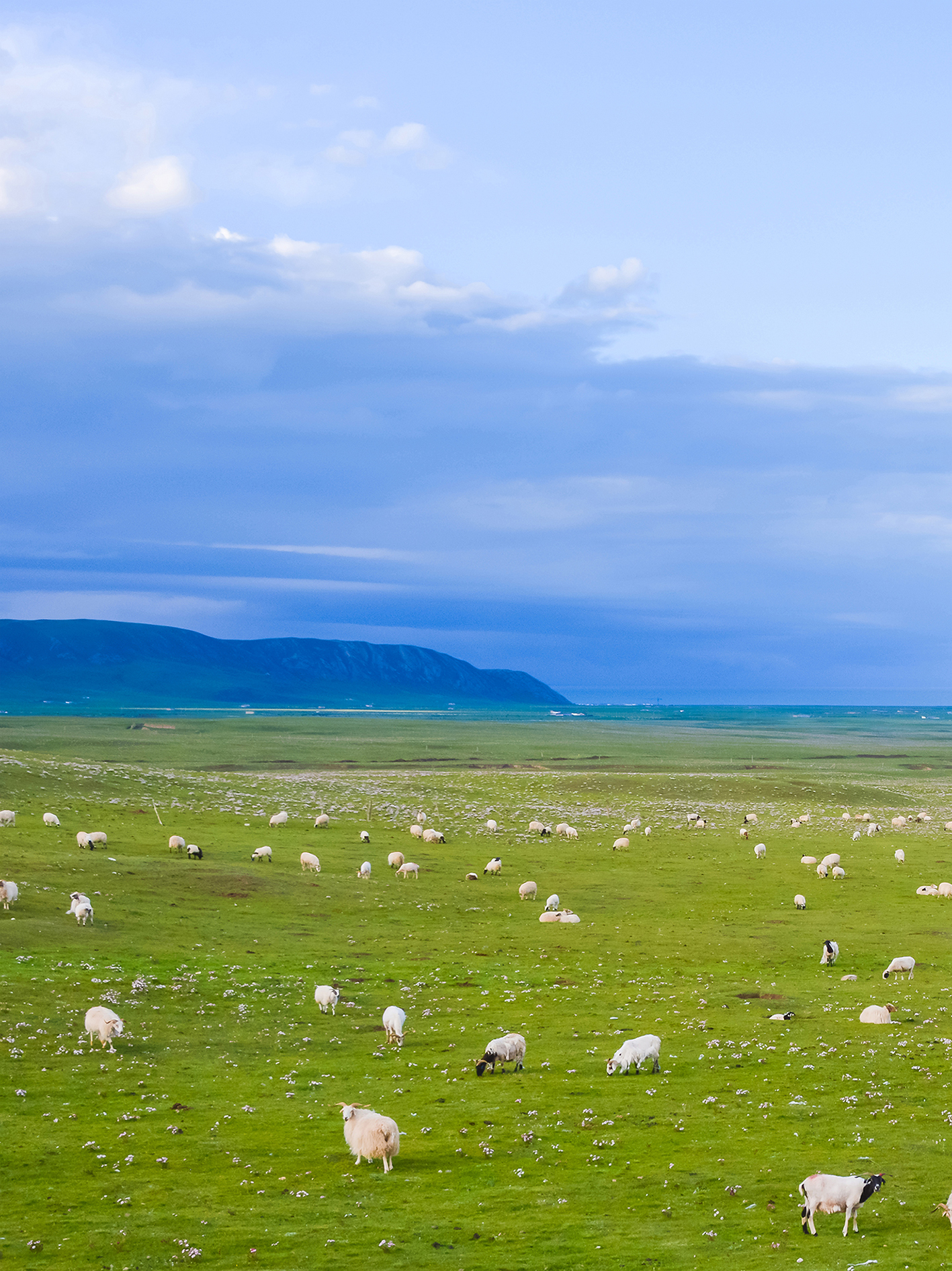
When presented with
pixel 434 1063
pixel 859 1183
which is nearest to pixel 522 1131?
pixel 434 1063

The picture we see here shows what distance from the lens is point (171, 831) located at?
63.5 metres

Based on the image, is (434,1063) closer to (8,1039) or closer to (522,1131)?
(522,1131)

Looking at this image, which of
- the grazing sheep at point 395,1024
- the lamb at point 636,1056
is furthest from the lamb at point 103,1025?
the lamb at point 636,1056

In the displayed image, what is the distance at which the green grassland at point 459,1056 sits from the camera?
16.5 metres

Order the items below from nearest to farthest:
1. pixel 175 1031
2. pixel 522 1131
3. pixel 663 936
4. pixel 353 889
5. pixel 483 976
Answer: pixel 522 1131 < pixel 175 1031 < pixel 483 976 < pixel 663 936 < pixel 353 889

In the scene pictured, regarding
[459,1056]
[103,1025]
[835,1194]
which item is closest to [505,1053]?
[459,1056]

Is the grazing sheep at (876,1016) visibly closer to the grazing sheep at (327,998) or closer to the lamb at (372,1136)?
the grazing sheep at (327,998)

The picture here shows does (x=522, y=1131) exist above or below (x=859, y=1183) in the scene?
below

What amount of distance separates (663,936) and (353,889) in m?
16.0

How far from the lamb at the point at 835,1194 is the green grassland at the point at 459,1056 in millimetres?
412

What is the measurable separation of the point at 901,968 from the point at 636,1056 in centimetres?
1481

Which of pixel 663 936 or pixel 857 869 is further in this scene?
pixel 857 869

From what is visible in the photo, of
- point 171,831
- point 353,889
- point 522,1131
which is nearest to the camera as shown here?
point 522,1131

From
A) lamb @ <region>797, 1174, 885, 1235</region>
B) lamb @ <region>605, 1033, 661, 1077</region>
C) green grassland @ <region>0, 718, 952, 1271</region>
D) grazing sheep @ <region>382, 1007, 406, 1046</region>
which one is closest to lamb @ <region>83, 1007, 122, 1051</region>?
green grassland @ <region>0, 718, 952, 1271</region>
